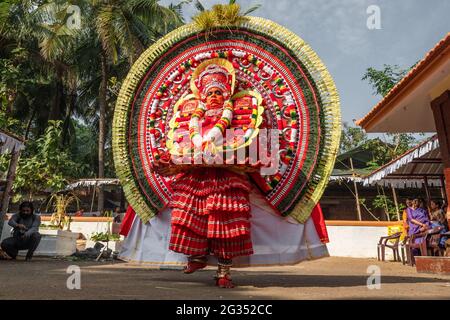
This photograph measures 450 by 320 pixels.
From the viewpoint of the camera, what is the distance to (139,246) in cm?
525

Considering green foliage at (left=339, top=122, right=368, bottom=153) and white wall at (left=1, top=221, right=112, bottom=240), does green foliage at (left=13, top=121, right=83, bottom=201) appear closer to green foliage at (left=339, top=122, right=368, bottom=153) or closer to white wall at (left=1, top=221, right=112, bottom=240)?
white wall at (left=1, top=221, right=112, bottom=240)

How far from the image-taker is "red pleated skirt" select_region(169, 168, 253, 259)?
4422 millimetres

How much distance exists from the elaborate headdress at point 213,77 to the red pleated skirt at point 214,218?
3.44 ft

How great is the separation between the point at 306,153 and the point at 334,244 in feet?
30.6

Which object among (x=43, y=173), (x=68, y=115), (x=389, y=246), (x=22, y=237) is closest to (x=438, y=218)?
(x=389, y=246)

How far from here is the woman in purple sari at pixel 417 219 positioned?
376 inches

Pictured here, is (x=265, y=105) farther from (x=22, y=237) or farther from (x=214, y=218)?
(x=22, y=237)

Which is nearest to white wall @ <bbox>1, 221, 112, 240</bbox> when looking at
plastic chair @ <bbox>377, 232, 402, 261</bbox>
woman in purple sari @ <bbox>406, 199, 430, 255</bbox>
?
plastic chair @ <bbox>377, 232, 402, 261</bbox>

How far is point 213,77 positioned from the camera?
16.5 ft

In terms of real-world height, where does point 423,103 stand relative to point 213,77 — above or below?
above

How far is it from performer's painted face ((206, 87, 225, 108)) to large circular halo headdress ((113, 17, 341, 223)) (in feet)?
1.05

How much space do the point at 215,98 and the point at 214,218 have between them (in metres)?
1.42

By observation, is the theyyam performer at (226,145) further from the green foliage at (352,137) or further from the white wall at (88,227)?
the green foliage at (352,137)

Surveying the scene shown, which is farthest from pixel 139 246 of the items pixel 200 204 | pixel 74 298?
pixel 74 298
